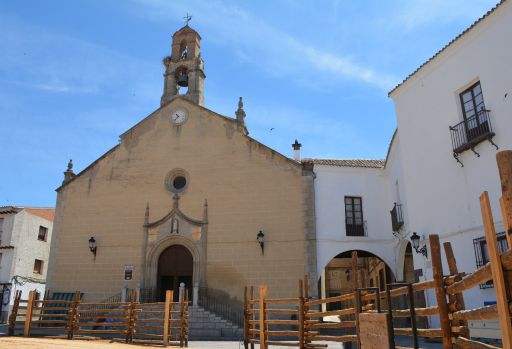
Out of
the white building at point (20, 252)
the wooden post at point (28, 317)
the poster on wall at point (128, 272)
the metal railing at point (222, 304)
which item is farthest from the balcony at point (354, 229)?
the white building at point (20, 252)

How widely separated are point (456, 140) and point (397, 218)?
15.7ft

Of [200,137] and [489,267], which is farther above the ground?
[200,137]

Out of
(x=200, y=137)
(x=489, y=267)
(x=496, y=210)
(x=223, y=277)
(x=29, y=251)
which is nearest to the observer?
(x=489, y=267)

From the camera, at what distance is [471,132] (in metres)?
12.5

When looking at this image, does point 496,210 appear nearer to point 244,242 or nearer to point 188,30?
point 244,242

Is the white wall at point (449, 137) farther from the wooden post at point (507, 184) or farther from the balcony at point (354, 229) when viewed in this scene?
the wooden post at point (507, 184)

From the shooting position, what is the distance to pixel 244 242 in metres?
18.7

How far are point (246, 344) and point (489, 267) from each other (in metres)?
9.33

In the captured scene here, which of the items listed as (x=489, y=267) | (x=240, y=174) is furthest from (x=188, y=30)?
(x=489, y=267)

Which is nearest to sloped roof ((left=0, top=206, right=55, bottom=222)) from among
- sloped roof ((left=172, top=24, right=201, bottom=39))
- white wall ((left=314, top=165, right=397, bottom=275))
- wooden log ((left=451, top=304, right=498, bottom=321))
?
sloped roof ((left=172, top=24, right=201, bottom=39))

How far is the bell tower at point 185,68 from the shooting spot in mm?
22453

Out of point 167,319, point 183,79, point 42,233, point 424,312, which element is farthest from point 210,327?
point 42,233

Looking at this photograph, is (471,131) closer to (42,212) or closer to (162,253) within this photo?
(162,253)

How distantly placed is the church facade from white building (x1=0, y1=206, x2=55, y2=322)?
31.9 ft
